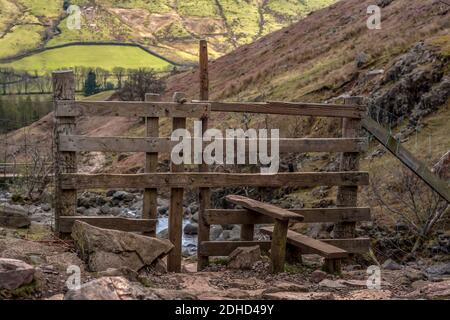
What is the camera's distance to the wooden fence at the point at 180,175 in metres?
9.04

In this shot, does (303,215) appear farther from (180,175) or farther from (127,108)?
(127,108)

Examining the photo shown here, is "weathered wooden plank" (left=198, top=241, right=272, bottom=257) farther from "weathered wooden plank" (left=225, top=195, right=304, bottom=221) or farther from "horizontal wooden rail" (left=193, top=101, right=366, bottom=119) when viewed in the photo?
"horizontal wooden rail" (left=193, top=101, right=366, bottom=119)

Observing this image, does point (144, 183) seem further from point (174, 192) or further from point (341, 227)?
point (341, 227)

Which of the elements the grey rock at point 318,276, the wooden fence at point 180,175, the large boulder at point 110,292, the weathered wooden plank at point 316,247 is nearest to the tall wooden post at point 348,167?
the wooden fence at point 180,175

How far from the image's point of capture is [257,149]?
9609mm

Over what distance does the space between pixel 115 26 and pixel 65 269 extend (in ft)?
633

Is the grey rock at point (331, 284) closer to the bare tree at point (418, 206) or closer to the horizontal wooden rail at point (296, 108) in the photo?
the horizontal wooden rail at point (296, 108)

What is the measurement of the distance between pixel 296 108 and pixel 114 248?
3629 mm

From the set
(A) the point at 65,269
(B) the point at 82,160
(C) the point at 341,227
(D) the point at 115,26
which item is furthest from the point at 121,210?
(D) the point at 115,26

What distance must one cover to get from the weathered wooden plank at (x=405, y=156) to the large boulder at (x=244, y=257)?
2522mm

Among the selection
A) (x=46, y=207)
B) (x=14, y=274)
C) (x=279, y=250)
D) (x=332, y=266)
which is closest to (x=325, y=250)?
(x=332, y=266)

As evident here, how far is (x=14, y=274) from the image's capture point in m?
6.01

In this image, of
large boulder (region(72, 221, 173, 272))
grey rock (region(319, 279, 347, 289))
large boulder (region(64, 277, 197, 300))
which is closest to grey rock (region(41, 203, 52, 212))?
large boulder (region(72, 221, 173, 272))

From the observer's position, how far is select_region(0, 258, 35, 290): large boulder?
593 cm
